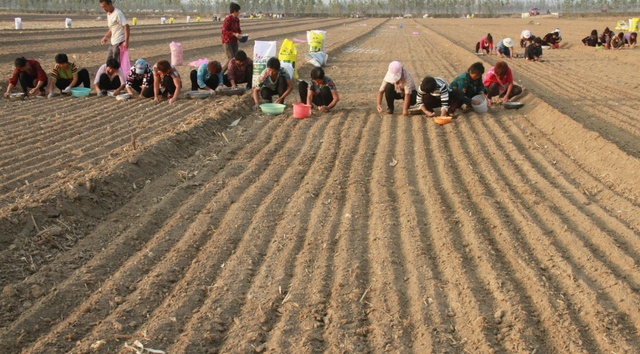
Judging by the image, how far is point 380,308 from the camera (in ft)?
9.33

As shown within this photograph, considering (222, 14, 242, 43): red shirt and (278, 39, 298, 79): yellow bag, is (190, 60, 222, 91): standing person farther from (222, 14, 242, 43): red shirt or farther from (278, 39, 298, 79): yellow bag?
(278, 39, 298, 79): yellow bag

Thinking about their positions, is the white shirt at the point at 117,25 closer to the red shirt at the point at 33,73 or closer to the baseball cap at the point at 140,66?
the baseball cap at the point at 140,66

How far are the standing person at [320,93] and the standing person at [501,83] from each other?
2.42m

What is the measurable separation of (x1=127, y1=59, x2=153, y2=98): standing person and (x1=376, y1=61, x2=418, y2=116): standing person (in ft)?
11.8

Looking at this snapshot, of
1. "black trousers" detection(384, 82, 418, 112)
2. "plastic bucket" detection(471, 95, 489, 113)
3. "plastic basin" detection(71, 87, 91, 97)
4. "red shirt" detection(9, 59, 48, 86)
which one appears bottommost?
"plastic bucket" detection(471, 95, 489, 113)

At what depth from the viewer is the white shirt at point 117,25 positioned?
7953 millimetres

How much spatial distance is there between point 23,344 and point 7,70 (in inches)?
383

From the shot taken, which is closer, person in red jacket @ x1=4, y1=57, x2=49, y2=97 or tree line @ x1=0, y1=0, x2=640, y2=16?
person in red jacket @ x1=4, y1=57, x2=49, y2=97

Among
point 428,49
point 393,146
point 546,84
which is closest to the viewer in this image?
point 393,146

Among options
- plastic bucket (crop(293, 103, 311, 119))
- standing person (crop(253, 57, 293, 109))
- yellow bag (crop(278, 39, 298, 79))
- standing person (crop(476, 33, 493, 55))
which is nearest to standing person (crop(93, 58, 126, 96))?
standing person (crop(253, 57, 293, 109))

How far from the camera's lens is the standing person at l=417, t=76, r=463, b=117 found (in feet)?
21.5

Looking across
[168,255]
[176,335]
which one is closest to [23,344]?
[176,335]

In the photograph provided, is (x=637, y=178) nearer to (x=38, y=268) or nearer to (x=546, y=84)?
(x=38, y=268)

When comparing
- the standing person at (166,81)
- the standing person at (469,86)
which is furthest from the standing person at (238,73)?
the standing person at (469,86)
